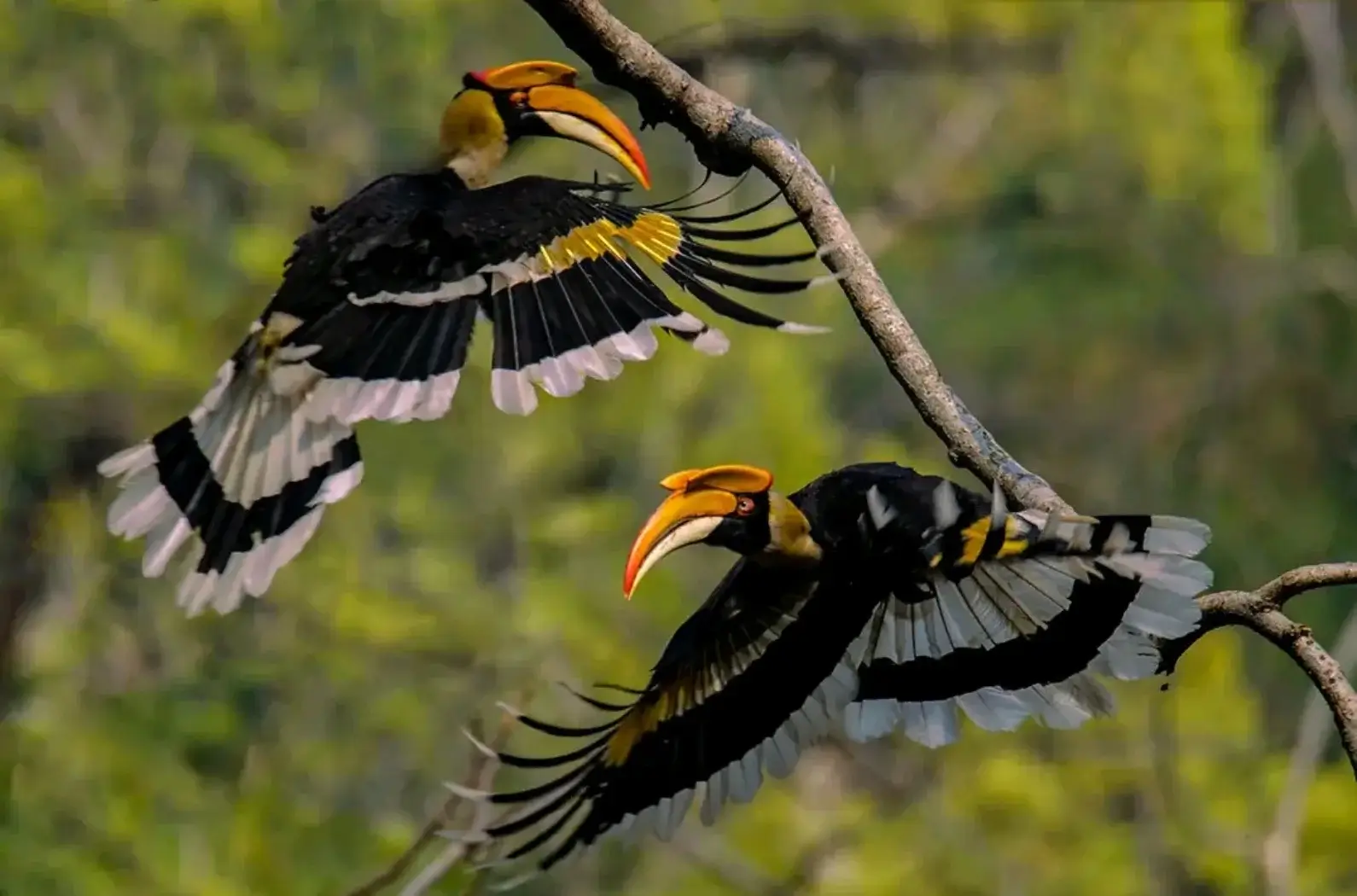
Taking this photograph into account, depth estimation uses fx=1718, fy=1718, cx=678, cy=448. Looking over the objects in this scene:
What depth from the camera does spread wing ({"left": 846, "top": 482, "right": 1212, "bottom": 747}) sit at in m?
1.46

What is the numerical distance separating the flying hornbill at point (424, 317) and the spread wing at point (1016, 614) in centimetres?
34

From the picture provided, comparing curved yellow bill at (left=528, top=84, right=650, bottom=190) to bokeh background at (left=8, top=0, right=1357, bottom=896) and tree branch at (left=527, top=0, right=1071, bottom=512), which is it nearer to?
tree branch at (left=527, top=0, right=1071, bottom=512)

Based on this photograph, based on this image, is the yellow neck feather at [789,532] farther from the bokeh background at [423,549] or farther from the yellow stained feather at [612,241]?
the bokeh background at [423,549]

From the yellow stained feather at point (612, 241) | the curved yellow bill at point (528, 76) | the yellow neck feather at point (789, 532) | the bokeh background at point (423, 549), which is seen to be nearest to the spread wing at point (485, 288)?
the yellow stained feather at point (612, 241)

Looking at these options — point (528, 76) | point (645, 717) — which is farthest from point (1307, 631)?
point (528, 76)

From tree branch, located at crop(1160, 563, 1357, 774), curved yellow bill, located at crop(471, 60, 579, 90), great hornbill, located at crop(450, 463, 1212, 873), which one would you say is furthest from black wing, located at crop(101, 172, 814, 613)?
tree branch, located at crop(1160, 563, 1357, 774)

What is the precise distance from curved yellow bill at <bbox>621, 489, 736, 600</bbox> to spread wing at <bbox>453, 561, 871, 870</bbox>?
0.15 meters

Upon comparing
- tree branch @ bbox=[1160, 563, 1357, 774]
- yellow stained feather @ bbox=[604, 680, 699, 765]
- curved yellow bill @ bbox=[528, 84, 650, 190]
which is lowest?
tree branch @ bbox=[1160, 563, 1357, 774]

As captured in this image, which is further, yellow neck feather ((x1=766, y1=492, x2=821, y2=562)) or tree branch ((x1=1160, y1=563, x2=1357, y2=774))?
yellow neck feather ((x1=766, y1=492, x2=821, y2=562))

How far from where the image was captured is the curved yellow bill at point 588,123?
6.68 ft

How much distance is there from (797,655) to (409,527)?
14.0ft

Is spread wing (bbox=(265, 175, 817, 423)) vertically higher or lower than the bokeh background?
lower

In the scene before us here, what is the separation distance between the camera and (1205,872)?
19.5 feet

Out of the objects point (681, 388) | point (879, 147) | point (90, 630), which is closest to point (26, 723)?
point (90, 630)
